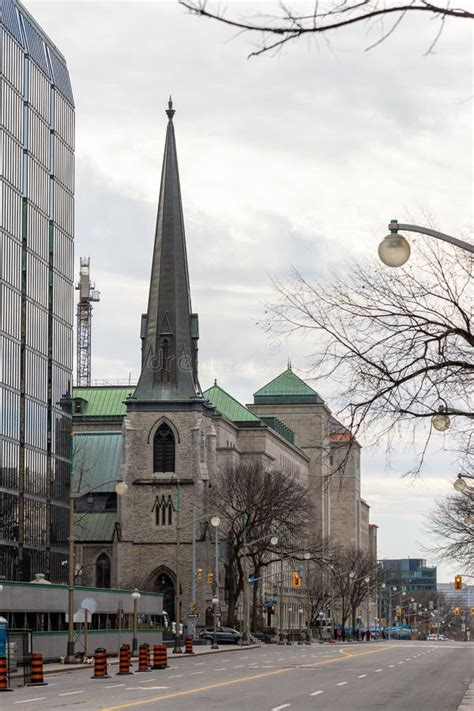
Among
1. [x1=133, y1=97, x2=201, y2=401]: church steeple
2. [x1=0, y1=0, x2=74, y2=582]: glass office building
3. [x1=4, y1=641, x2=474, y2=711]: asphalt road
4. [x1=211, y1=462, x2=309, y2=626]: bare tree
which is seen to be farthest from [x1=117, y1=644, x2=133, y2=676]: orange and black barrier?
[x1=133, y1=97, x2=201, y2=401]: church steeple

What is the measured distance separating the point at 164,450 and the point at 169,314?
11.6 metres

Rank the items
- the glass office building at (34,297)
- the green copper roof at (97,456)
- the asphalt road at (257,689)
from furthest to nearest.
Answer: the green copper roof at (97,456)
the glass office building at (34,297)
the asphalt road at (257,689)

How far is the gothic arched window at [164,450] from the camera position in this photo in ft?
407

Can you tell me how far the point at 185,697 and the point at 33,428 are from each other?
81.1m

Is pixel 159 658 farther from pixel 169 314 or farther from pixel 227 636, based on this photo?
pixel 169 314

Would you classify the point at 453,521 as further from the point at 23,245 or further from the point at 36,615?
the point at 23,245

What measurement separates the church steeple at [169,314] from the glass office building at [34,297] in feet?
22.5

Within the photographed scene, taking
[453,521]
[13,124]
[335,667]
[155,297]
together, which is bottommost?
[335,667]

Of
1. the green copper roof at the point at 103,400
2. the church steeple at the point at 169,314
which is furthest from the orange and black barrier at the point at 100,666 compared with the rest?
the green copper roof at the point at 103,400

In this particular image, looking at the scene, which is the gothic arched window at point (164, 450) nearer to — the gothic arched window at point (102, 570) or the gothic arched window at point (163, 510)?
the gothic arched window at point (163, 510)

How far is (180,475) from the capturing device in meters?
123

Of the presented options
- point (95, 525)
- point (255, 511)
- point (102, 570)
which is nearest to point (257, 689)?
point (255, 511)

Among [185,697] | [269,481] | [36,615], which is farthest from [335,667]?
[269,481]

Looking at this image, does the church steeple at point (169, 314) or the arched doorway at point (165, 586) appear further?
the church steeple at point (169, 314)
